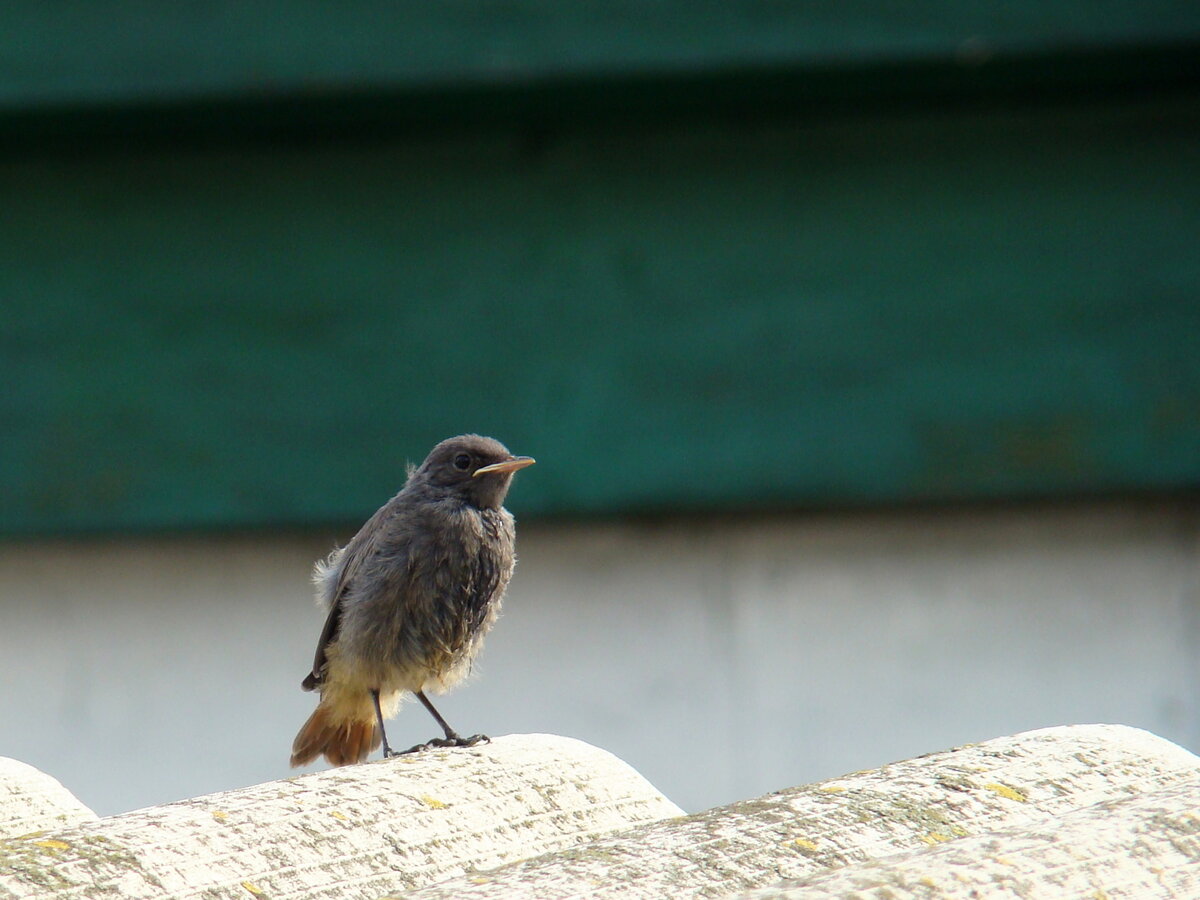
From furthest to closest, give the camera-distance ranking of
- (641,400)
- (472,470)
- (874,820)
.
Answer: (641,400), (472,470), (874,820)

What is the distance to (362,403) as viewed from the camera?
6.45 metres

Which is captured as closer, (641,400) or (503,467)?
(503,467)

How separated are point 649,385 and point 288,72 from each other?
1.97 metres

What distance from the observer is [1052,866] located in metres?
1.73

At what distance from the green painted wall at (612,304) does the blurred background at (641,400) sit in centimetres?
2

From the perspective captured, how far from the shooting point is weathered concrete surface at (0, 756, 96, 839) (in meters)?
2.61

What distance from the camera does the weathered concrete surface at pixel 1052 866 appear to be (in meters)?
1.62

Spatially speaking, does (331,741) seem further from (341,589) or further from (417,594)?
(417,594)

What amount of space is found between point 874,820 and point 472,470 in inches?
75.5

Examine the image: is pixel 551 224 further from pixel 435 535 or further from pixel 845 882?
pixel 845 882

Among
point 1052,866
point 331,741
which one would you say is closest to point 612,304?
point 331,741

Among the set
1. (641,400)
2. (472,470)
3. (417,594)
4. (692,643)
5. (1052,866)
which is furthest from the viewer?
(692,643)

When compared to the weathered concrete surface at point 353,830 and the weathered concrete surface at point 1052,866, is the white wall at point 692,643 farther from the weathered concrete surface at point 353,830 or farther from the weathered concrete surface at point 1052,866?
the weathered concrete surface at point 1052,866

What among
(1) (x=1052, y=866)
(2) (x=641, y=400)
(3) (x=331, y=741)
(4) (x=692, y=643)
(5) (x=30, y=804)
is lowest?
(4) (x=692, y=643)
